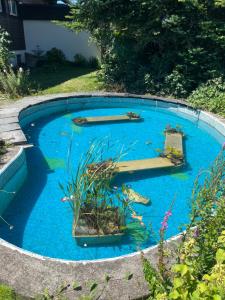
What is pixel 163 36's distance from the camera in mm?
14664

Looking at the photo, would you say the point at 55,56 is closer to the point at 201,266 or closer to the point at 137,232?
the point at 137,232

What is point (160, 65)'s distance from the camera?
15273mm

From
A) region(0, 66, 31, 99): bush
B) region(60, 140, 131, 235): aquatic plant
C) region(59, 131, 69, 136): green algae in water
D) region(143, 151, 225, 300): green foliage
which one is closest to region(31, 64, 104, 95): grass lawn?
region(0, 66, 31, 99): bush

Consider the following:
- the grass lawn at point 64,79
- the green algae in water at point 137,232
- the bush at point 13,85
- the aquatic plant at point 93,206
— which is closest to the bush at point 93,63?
the grass lawn at point 64,79

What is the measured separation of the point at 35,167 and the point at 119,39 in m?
10.0

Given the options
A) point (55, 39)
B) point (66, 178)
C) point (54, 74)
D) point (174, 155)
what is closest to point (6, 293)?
point (66, 178)

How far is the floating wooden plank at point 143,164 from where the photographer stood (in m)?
8.22

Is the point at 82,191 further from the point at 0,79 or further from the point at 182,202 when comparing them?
the point at 0,79

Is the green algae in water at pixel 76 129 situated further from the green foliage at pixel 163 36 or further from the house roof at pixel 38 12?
the house roof at pixel 38 12

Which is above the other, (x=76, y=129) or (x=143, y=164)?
(x=143, y=164)

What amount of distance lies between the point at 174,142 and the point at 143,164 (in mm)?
2271

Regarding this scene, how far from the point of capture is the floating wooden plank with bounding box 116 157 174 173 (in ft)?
27.0

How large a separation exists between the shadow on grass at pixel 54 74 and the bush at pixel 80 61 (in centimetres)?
53

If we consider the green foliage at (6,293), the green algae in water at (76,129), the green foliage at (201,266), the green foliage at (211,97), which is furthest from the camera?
the green foliage at (211,97)
